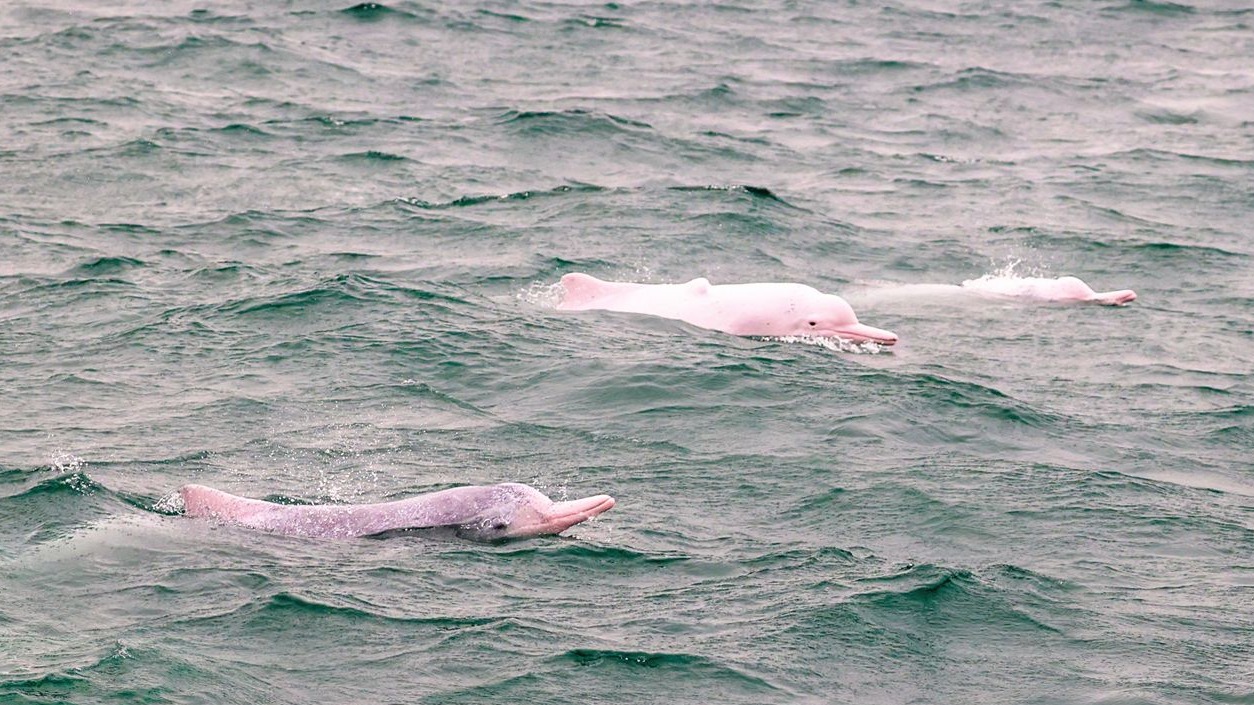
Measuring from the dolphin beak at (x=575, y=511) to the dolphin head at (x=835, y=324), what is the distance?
19.7 ft

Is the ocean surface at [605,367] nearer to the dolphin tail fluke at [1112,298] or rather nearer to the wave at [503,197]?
the wave at [503,197]

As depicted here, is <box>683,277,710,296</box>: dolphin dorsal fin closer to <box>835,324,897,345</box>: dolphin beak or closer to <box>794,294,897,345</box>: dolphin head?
<box>794,294,897,345</box>: dolphin head

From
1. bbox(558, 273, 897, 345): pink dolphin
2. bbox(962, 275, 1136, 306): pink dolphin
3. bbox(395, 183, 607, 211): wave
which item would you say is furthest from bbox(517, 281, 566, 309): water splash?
bbox(962, 275, 1136, 306): pink dolphin

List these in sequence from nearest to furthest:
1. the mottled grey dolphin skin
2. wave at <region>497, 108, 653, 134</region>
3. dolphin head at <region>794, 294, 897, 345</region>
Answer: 1. the mottled grey dolphin skin
2. dolphin head at <region>794, 294, 897, 345</region>
3. wave at <region>497, 108, 653, 134</region>

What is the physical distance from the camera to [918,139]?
27.0 m

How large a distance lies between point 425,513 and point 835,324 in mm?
6679

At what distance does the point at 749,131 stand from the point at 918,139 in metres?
2.74

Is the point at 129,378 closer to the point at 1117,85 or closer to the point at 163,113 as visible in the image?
the point at 163,113

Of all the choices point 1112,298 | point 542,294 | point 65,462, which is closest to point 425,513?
point 65,462

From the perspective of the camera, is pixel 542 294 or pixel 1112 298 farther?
pixel 1112 298

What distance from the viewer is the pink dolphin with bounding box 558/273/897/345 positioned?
17062 millimetres

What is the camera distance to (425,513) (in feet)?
37.3

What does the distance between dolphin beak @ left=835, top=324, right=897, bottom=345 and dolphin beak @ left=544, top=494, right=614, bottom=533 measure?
6.01 metres

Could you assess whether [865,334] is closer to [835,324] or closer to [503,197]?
[835,324]
